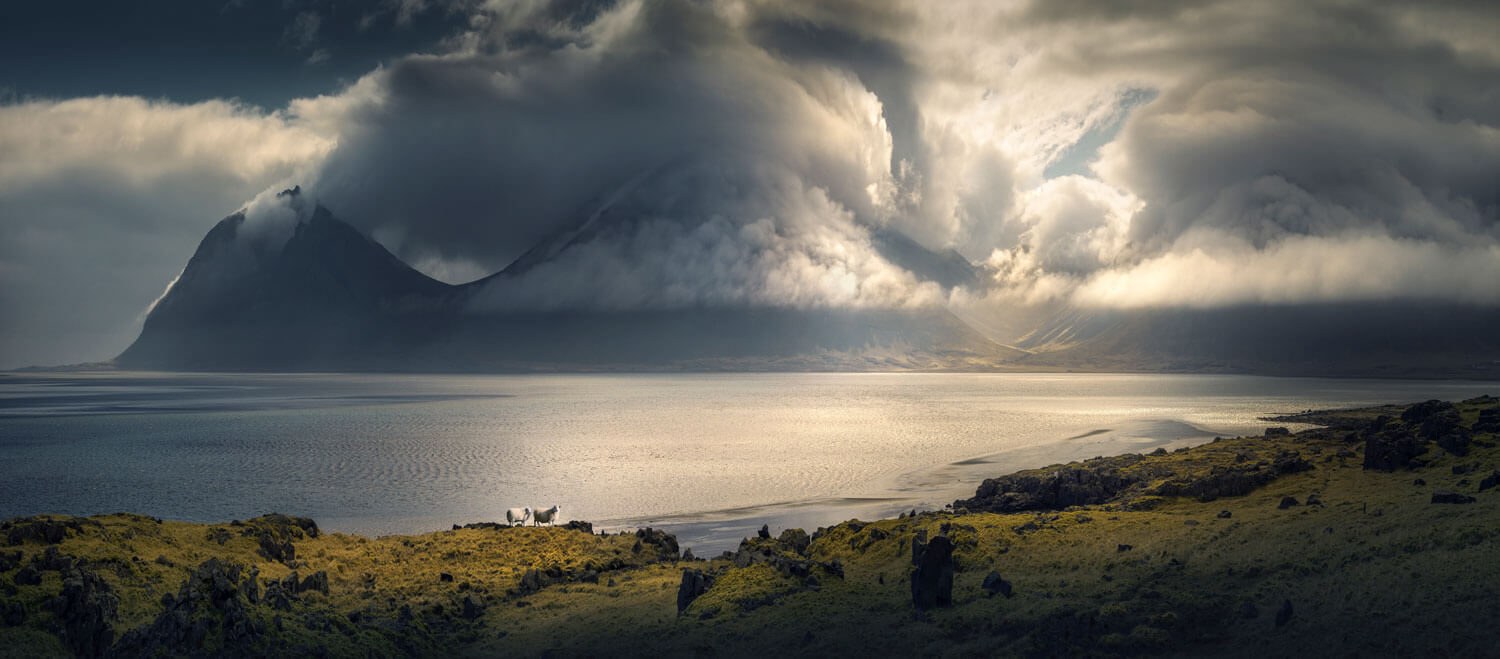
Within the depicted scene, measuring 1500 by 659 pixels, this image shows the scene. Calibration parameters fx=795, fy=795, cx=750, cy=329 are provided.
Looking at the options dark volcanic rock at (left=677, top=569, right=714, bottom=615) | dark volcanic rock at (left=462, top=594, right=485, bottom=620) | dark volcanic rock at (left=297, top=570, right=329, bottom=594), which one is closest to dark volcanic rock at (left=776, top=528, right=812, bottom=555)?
dark volcanic rock at (left=677, top=569, right=714, bottom=615)

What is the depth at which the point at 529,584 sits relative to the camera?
32.9m

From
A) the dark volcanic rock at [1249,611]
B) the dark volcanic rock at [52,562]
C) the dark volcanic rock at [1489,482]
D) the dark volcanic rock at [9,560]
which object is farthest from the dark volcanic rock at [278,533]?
the dark volcanic rock at [1489,482]

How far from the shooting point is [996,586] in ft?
90.1

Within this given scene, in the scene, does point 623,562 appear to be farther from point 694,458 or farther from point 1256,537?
point 694,458

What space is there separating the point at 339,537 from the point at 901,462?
6424 cm

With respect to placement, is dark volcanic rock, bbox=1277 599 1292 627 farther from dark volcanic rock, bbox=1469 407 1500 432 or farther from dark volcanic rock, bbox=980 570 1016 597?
dark volcanic rock, bbox=1469 407 1500 432

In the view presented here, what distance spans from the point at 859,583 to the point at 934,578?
4.35m

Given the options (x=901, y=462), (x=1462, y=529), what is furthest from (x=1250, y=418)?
(x=1462, y=529)

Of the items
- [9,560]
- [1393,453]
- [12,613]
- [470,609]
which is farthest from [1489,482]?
[9,560]

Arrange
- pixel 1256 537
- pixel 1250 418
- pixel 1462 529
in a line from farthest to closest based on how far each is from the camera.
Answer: pixel 1250 418, pixel 1256 537, pixel 1462 529

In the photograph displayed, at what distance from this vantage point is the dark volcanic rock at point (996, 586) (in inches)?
1061

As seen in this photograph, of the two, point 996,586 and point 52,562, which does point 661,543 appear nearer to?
point 996,586

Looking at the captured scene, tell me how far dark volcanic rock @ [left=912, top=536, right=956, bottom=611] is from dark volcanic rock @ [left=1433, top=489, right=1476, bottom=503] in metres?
19.2

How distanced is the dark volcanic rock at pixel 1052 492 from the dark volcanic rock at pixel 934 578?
22892 millimetres
